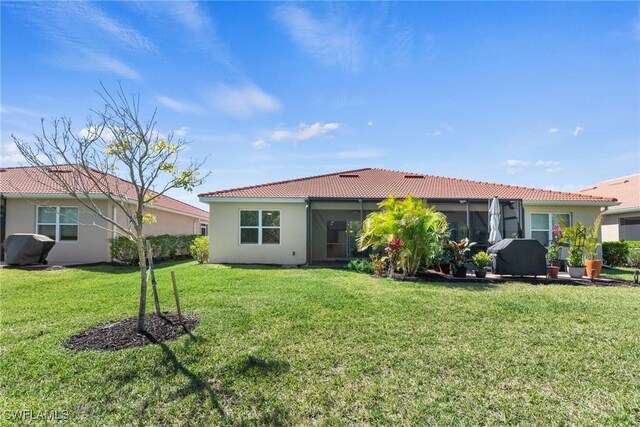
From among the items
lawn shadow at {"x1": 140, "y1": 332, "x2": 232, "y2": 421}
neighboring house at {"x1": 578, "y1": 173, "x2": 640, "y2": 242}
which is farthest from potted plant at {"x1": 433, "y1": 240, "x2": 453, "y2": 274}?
neighboring house at {"x1": 578, "y1": 173, "x2": 640, "y2": 242}

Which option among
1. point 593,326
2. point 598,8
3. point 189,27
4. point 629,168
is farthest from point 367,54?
point 629,168

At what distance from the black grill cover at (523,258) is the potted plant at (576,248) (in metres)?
1.23

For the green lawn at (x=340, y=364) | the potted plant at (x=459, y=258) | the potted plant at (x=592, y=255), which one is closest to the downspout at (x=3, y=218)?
the green lawn at (x=340, y=364)

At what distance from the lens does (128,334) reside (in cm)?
534

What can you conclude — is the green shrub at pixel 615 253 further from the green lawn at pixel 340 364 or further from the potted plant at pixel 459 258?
the green lawn at pixel 340 364

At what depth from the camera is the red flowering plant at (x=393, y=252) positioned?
11523mm

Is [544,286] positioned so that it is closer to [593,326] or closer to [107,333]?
[593,326]

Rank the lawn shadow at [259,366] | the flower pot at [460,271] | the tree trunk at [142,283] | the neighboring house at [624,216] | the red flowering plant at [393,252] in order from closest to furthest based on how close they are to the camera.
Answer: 1. the lawn shadow at [259,366]
2. the tree trunk at [142,283]
3. the red flowering plant at [393,252]
4. the flower pot at [460,271]
5. the neighboring house at [624,216]

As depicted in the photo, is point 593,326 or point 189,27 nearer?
point 593,326

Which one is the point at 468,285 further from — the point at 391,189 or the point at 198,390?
the point at 198,390

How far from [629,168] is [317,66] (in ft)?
96.0

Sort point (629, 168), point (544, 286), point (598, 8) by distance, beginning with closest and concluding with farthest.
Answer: point (598, 8) → point (544, 286) → point (629, 168)

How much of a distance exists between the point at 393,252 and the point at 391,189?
6704 millimetres

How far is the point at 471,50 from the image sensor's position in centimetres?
1040
